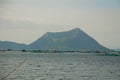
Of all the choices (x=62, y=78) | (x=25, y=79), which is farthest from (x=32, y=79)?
(x=62, y=78)

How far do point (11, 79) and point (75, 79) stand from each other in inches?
429

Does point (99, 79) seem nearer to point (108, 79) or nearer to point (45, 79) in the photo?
point (108, 79)

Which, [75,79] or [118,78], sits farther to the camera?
[118,78]

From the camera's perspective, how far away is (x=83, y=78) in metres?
65.1

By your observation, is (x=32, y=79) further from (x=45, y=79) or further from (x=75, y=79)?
(x=75, y=79)

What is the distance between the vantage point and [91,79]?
63.5 m

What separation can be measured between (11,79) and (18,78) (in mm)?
3101

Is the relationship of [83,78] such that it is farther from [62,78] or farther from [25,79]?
[25,79]

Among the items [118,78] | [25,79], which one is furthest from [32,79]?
[118,78]

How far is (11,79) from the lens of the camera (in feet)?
194

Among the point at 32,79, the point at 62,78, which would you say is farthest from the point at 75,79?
the point at 32,79

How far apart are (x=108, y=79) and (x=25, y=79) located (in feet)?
47.6

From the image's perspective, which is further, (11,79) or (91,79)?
(91,79)

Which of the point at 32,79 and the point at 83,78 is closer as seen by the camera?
the point at 32,79
